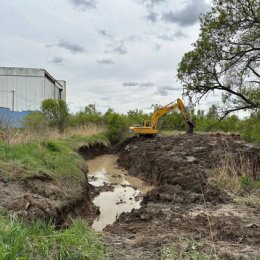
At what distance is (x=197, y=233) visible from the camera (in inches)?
233

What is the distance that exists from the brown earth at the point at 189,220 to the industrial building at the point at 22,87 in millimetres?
35806

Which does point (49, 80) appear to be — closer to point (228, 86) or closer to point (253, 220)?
point (228, 86)

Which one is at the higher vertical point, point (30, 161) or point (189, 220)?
point (30, 161)

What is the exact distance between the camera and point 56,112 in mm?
26672

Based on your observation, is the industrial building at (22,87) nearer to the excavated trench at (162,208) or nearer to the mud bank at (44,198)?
the excavated trench at (162,208)

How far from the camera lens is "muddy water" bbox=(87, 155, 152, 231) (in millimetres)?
9716

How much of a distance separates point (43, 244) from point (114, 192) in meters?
8.68

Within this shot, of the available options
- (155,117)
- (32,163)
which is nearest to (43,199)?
(32,163)

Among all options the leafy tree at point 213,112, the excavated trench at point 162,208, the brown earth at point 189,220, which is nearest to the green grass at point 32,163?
the excavated trench at point 162,208

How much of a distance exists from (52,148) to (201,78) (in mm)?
5805

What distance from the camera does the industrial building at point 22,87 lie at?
47281 millimetres

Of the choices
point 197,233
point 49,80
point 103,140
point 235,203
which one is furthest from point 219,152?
point 49,80

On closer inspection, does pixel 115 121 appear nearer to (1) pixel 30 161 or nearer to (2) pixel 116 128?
(2) pixel 116 128

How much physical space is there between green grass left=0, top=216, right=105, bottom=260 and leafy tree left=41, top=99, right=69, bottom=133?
21.9 meters
